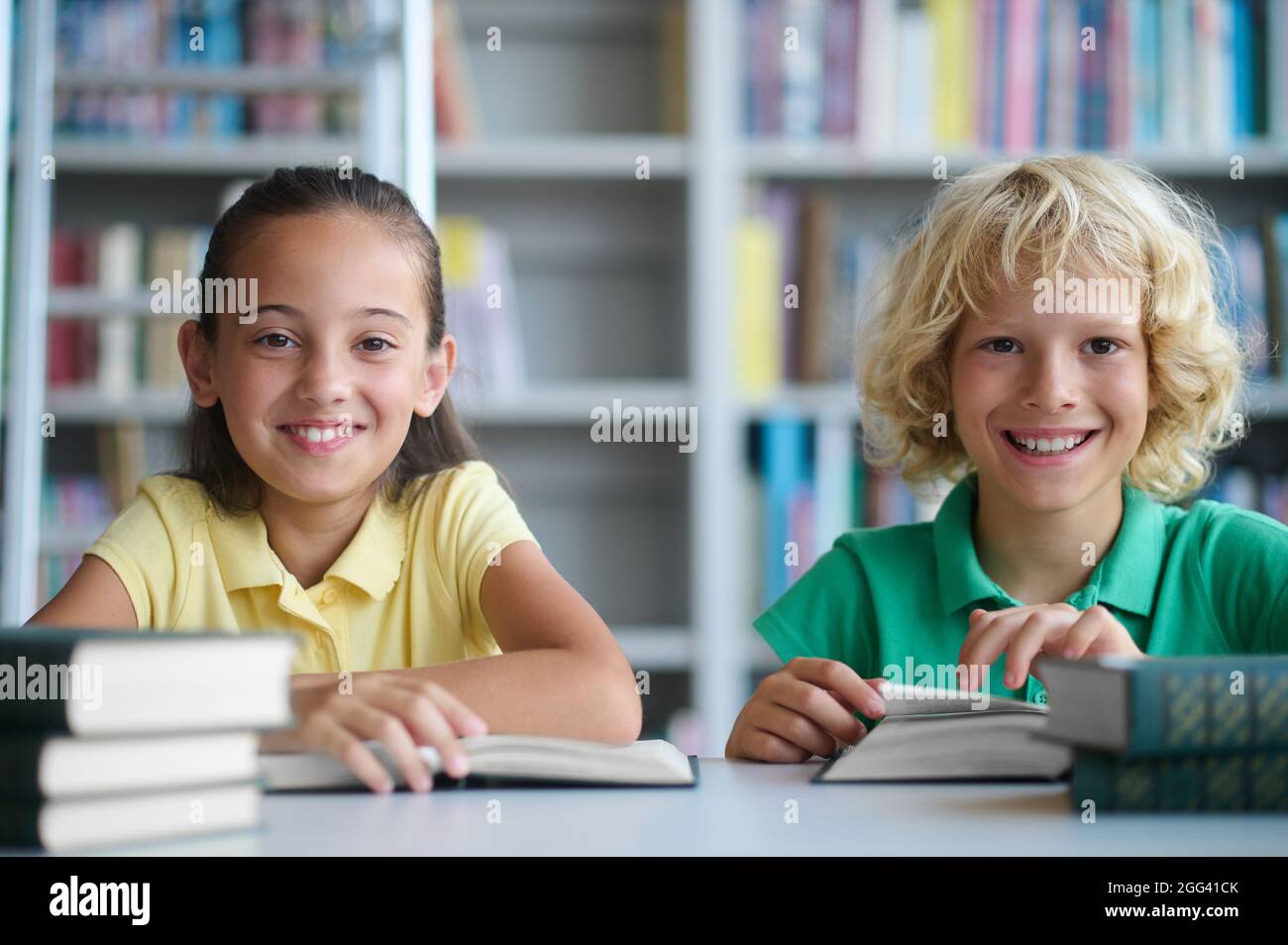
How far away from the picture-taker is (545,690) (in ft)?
3.14

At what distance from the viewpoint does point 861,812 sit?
71 cm

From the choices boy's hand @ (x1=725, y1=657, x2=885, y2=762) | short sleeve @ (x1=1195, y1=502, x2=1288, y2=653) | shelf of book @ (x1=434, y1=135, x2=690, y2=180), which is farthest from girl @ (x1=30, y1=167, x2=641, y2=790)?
shelf of book @ (x1=434, y1=135, x2=690, y2=180)

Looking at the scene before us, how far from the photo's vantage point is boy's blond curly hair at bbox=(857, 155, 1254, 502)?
1208mm

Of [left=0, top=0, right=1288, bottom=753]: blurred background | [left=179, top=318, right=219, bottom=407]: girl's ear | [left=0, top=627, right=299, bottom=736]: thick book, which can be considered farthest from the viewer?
[left=0, top=0, right=1288, bottom=753]: blurred background

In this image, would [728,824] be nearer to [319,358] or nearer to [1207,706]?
[1207,706]

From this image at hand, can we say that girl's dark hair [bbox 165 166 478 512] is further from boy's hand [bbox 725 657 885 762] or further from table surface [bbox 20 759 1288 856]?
table surface [bbox 20 759 1288 856]

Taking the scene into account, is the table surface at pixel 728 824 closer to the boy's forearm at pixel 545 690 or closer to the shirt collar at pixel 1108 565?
the boy's forearm at pixel 545 690

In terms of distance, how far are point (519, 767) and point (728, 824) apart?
6.1 inches

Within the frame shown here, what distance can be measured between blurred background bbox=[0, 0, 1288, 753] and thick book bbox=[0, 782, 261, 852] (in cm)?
170

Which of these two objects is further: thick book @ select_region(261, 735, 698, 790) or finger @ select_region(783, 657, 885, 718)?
finger @ select_region(783, 657, 885, 718)

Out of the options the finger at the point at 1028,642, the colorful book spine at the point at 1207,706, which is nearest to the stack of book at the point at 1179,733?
the colorful book spine at the point at 1207,706

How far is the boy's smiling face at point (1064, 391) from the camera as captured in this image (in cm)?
117

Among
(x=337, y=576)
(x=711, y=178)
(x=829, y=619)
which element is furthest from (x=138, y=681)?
(x=711, y=178)
